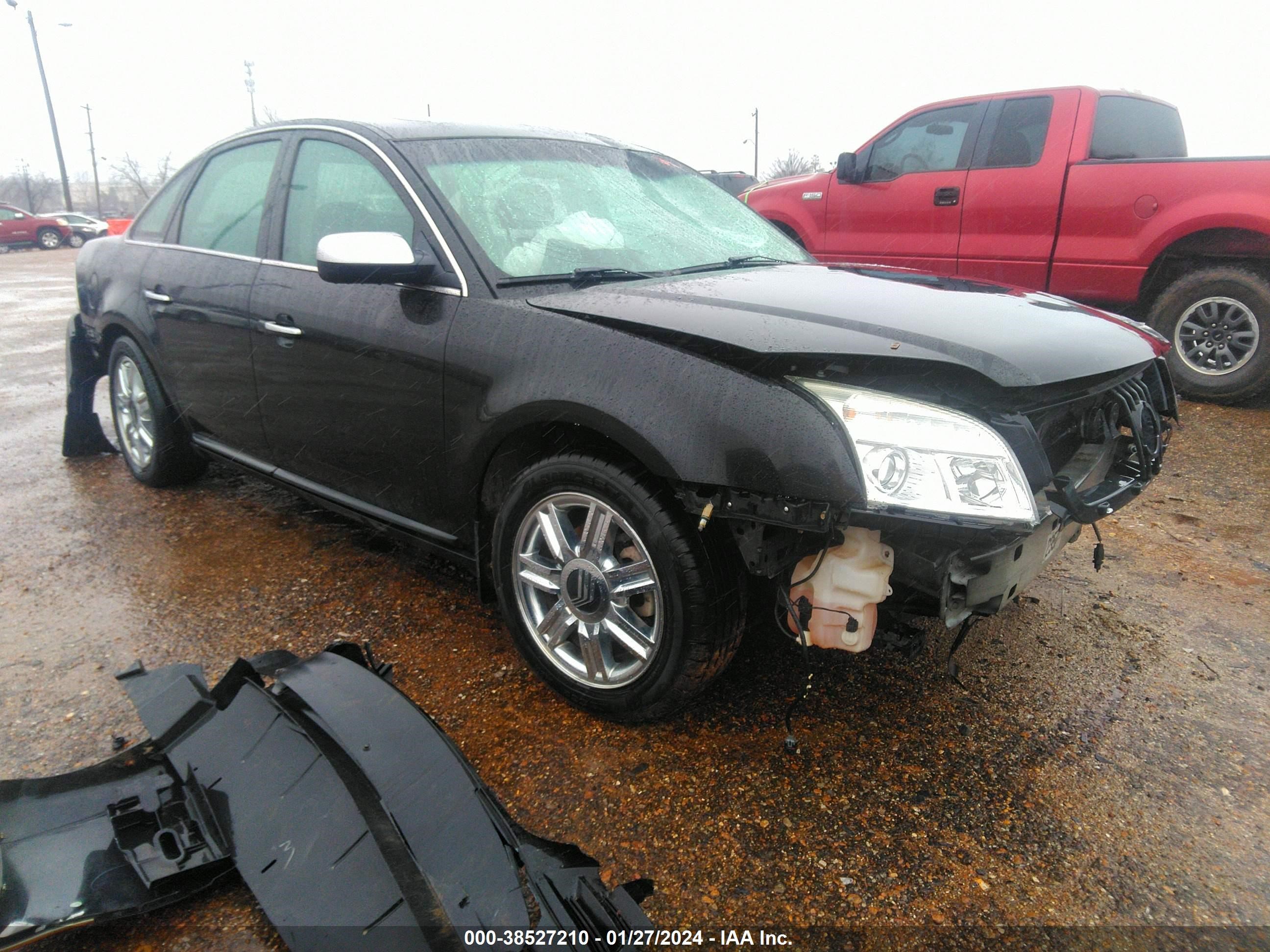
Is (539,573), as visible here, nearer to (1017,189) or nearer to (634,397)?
(634,397)

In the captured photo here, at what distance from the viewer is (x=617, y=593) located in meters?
2.20

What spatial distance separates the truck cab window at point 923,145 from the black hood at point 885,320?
13.7 feet

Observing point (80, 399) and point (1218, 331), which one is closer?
point (80, 399)

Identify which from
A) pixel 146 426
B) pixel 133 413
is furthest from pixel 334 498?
pixel 133 413

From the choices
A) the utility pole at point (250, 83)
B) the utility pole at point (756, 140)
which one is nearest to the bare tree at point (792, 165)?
the utility pole at point (756, 140)

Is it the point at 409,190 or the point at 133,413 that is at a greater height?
the point at 409,190

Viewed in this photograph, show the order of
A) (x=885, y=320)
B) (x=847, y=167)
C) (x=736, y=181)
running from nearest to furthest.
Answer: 1. (x=885, y=320)
2. (x=847, y=167)
3. (x=736, y=181)

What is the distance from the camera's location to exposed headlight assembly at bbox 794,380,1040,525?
5.87 feet

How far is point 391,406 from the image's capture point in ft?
8.68

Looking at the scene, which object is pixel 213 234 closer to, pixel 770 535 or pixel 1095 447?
pixel 770 535

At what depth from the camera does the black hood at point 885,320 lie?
1.91 metres

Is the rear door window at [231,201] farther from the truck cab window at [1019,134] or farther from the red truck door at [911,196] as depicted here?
the truck cab window at [1019,134]

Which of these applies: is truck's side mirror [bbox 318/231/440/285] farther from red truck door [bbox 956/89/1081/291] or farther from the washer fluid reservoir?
red truck door [bbox 956/89/1081/291]

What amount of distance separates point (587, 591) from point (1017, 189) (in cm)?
516
